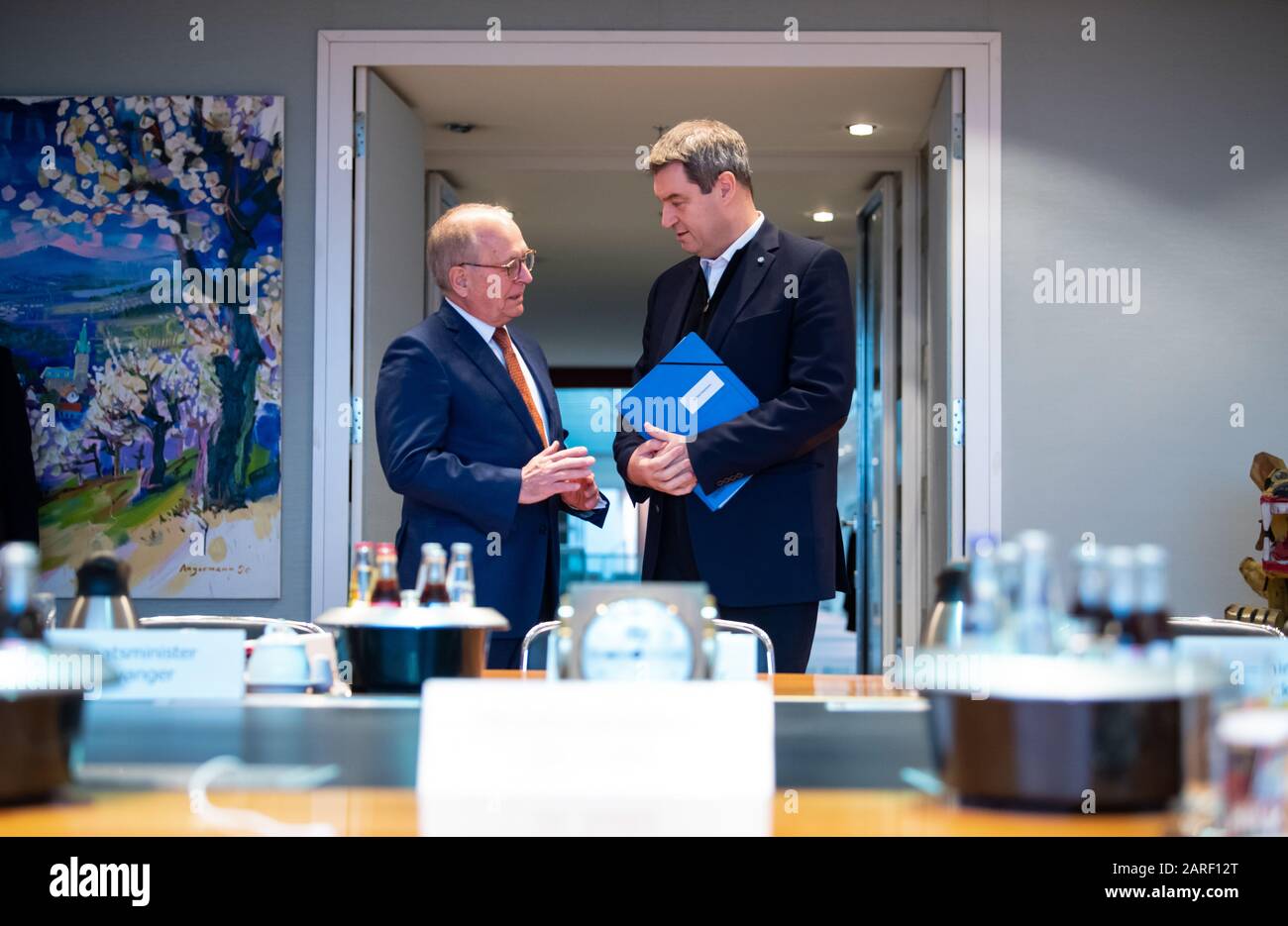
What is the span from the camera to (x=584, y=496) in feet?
9.61

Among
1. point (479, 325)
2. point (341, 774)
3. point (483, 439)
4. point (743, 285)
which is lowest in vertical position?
point (341, 774)

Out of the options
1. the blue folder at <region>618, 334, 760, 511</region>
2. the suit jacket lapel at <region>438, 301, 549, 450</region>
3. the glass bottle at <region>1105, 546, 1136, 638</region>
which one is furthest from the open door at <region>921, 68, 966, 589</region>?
the glass bottle at <region>1105, 546, 1136, 638</region>

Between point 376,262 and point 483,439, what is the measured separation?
2.06 metres

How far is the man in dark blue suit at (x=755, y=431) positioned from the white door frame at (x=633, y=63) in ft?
4.94

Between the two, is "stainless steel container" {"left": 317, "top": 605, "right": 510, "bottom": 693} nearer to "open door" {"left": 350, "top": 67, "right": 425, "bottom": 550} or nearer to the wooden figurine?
"open door" {"left": 350, "top": 67, "right": 425, "bottom": 550}

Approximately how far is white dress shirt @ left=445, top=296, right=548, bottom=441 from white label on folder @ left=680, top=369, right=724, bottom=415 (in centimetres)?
33

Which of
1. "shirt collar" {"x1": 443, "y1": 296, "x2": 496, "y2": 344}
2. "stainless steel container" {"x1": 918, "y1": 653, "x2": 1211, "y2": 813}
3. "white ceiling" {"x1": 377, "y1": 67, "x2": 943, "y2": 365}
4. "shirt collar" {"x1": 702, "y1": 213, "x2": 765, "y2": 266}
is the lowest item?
"stainless steel container" {"x1": 918, "y1": 653, "x2": 1211, "y2": 813}

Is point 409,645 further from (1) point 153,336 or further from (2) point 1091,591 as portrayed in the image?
(1) point 153,336

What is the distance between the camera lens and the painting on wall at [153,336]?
460 centimetres

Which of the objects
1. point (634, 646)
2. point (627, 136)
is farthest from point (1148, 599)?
point (627, 136)

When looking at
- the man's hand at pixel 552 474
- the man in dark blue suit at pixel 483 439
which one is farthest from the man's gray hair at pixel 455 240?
the man's hand at pixel 552 474

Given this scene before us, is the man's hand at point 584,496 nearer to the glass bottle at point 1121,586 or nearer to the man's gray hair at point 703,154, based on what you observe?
the man's gray hair at point 703,154

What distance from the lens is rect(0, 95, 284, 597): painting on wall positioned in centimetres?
460
